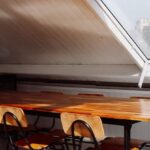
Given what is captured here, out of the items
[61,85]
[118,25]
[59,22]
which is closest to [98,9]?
[118,25]

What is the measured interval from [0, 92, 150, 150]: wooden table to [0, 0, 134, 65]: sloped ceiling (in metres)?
0.88

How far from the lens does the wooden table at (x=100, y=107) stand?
2.90 meters

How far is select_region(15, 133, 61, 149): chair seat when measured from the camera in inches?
131

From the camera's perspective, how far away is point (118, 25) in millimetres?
4039

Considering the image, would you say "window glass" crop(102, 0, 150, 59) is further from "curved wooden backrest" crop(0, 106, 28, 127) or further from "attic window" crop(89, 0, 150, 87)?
"curved wooden backrest" crop(0, 106, 28, 127)

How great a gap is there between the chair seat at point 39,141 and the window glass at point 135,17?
64.7 inches

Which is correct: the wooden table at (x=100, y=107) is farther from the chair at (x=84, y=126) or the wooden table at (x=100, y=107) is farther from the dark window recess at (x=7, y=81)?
the dark window recess at (x=7, y=81)

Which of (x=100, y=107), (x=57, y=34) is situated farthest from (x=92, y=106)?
(x=57, y=34)

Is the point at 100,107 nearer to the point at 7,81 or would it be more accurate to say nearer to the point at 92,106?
the point at 92,106

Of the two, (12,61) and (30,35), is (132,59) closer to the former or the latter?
(30,35)

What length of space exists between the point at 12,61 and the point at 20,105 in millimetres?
2634

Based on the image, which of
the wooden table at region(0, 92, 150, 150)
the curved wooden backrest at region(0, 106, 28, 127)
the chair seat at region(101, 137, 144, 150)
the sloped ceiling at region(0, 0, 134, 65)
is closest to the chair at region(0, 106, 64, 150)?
the curved wooden backrest at region(0, 106, 28, 127)

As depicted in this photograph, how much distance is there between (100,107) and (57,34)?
1.71 meters

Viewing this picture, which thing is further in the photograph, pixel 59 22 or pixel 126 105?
pixel 59 22
